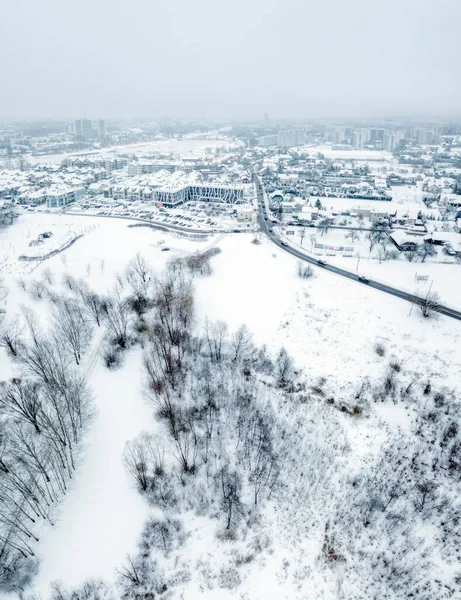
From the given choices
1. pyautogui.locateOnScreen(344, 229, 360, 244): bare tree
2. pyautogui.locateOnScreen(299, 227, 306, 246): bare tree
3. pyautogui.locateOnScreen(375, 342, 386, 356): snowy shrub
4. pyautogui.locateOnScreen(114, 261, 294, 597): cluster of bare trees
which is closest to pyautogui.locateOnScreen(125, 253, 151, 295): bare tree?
pyautogui.locateOnScreen(114, 261, 294, 597): cluster of bare trees

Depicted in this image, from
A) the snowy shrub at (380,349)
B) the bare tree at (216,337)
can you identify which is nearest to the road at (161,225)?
the bare tree at (216,337)

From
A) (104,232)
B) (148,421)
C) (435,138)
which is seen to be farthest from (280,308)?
(435,138)

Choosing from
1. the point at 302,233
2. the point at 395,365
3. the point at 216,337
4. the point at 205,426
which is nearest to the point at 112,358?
the point at 216,337

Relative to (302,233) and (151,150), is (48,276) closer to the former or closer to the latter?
(302,233)

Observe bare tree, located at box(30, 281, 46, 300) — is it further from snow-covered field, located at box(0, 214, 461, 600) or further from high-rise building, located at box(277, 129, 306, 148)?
high-rise building, located at box(277, 129, 306, 148)

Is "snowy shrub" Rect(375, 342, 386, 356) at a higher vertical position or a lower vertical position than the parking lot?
lower

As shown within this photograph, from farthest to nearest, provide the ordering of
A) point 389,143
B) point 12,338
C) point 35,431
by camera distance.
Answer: point 389,143
point 12,338
point 35,431

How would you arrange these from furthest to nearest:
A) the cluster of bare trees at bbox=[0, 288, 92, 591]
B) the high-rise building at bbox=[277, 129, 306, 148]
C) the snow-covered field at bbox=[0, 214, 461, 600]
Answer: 1. the high-rise building at bbox=[277, 129, 306, 148]
2. the cluster of bare trees at bbox=[0, 288, 92, 591]
3. the snow-covered field at bbox=[0, 214, 461, 600]

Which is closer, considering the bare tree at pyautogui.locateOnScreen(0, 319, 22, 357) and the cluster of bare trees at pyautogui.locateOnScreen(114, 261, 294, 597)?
the cluster of bare trees at pyautogui.locateOnScreen(114, 261, 294, 597)

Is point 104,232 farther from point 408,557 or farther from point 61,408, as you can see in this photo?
point 408,557
